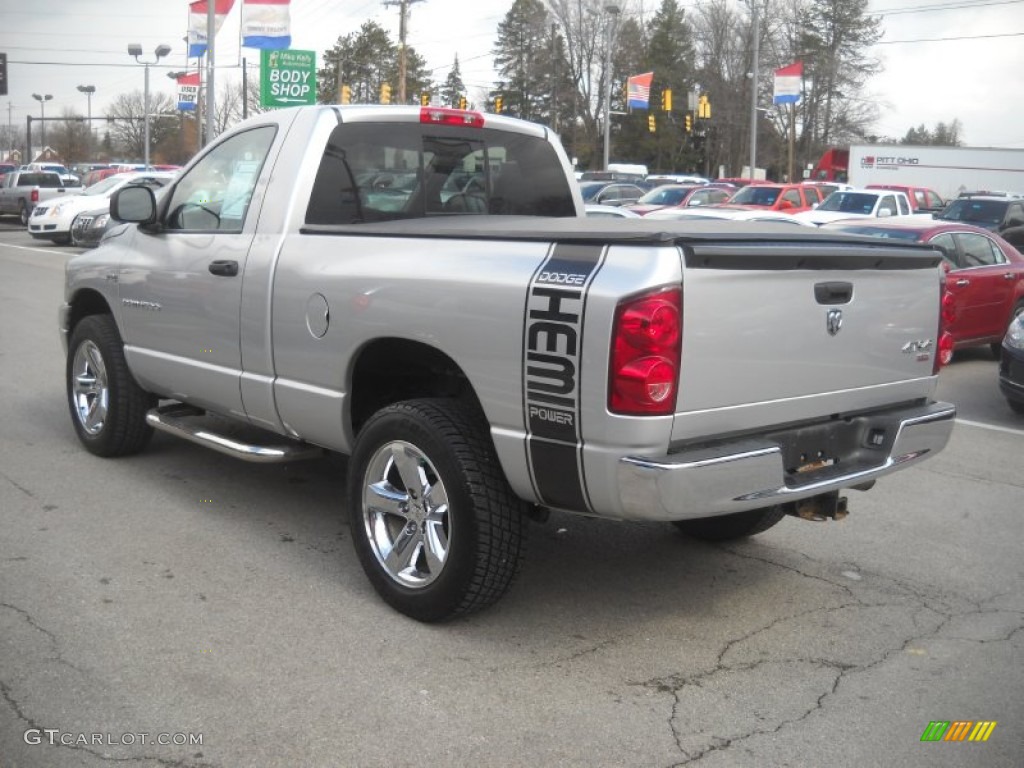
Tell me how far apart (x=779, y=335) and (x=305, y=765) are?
6.95 ft

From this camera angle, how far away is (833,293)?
4.08m

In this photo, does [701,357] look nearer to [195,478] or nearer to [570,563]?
[570,563]

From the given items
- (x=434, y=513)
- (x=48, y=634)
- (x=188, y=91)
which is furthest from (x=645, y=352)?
(x=188, y=91)

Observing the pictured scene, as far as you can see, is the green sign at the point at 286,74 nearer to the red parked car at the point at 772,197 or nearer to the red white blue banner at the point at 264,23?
the red white blue banner at the point at 264,23

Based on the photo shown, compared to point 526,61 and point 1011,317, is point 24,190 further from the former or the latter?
point 526,61

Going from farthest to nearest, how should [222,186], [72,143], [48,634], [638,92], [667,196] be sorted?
[72,143], [638,92], [667,196], [222,186], [48,634]

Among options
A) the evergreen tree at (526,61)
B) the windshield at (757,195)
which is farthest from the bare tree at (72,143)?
the windshield at (757,195)

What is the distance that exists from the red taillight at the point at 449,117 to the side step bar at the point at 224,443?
1.69m

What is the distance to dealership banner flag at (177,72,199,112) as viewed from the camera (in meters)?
39.5

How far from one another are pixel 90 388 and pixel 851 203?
65.3 ft

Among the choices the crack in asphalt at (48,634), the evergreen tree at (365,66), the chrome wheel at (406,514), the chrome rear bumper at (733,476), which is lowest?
the crack in asphalt at (48,634)

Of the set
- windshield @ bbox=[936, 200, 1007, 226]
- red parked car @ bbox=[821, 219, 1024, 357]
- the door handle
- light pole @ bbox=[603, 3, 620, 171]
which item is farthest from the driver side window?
light pole @ bbox=[603, 3, 620, 171]

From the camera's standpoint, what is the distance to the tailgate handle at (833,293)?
4.02 metres

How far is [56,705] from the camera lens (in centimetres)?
355
